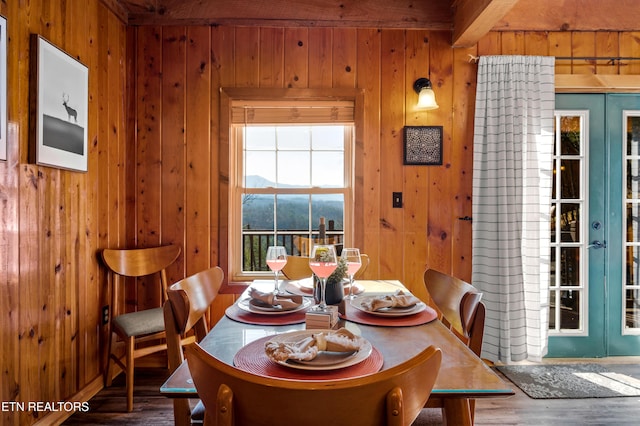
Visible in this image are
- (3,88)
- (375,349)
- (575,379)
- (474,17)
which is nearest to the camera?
(375,349)

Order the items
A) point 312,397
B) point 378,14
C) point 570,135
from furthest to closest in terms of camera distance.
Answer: point 570,135 → point 378,14 → point 312,397

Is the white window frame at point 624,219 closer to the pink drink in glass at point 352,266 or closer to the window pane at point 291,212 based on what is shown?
the window pane at point 291,212

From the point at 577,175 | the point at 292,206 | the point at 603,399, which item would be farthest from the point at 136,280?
the point at 577,175

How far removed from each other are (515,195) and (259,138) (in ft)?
6.34

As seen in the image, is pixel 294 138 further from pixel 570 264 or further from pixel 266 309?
pixel 570 264

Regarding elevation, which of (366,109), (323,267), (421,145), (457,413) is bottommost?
(457,413)

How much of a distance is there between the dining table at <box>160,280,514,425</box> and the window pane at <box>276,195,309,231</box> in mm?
1391

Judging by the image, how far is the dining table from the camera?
874 mm

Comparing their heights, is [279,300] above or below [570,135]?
below

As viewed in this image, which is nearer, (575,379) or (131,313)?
(131,313)

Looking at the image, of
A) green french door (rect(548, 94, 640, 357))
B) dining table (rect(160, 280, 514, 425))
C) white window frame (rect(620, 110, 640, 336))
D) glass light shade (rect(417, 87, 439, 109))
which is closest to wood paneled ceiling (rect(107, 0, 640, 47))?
glass light shade (rect(417, 87, 439, 109))

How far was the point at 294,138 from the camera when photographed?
9.84 ft

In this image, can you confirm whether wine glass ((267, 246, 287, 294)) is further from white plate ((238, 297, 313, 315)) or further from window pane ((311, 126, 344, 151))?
window pane ((311, 126, 344, 151))

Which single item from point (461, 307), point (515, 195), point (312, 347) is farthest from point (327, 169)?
point (312, 347)
